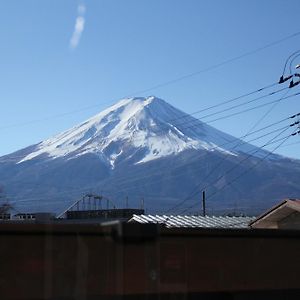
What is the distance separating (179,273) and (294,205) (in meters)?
20.5

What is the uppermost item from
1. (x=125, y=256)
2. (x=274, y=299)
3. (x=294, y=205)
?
(x=294, y=205)

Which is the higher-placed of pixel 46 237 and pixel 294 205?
pixel 294 205

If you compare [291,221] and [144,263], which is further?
[291,221]

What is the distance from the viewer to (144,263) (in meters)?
9.08

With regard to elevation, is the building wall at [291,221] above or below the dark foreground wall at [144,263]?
above

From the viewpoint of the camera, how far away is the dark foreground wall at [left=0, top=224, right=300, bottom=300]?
8312 millimetres

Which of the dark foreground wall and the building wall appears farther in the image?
the building wall

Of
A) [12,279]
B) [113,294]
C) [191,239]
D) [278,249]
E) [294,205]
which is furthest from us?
[294,205]

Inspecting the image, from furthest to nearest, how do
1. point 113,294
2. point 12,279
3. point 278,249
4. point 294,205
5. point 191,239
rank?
point 294,205 < point 278,249 < point 191,239 < point 113,294 < point 12,279

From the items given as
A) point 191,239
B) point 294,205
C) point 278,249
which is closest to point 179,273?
point 191,239

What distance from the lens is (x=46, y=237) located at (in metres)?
8.40

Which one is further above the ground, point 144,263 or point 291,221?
point 291,221

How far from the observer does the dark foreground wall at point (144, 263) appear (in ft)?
27.3

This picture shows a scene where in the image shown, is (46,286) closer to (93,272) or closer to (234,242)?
(93,272)
